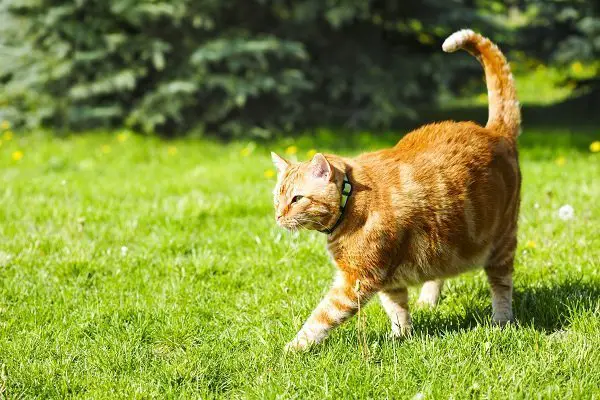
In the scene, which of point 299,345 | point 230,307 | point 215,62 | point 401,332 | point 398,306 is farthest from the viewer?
point 215,62

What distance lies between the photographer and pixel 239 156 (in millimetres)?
Answer: 7957

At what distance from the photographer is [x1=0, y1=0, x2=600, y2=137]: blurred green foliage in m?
8.37

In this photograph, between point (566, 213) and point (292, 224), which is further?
point (566, 213)

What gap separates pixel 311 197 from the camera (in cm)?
327

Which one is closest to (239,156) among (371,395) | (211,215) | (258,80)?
(258,80)

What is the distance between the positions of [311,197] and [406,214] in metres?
0.46

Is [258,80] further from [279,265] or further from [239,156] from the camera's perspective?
[279,265]

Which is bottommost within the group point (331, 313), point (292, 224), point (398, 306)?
point (398, 306)

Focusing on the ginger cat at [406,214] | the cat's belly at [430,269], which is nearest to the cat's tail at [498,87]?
the ginger cat at [406,214]

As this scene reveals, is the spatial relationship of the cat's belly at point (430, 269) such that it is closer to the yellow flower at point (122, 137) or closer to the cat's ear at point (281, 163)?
the cat's ear at point (281, 163)

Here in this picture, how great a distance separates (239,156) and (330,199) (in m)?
4.81

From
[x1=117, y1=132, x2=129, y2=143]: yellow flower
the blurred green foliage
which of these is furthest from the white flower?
[x1=117, y1=132, x2=129, y2=143]: yellow flower

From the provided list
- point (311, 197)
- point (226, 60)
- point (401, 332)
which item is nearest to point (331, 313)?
point (401, 332)

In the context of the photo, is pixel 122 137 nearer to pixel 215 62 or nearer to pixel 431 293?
pixel 215 62
